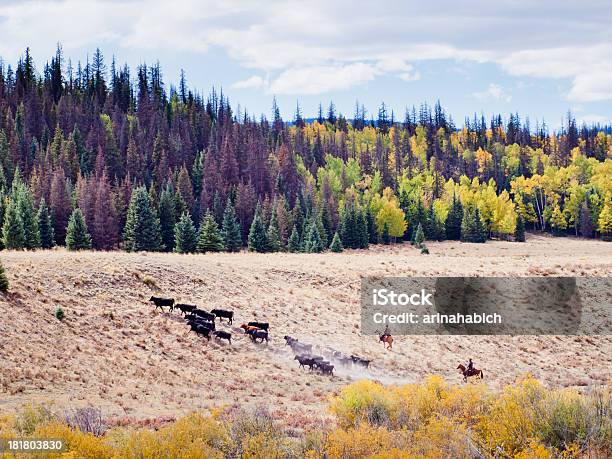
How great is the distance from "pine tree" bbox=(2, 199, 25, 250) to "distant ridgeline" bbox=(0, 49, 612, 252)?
12 cm

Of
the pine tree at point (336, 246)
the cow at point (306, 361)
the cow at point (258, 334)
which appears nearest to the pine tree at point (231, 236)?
the pine tree at point (336, 246)

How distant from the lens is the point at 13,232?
176ft

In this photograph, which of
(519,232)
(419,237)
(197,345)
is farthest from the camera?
(519,232)

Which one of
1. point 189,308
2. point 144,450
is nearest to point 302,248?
point 189,308

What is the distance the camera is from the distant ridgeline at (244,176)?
6706 cm

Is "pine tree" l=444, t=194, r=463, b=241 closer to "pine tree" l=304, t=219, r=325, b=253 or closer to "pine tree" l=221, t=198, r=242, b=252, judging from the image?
"pine tree" l=304, t=219, r=325, b=253

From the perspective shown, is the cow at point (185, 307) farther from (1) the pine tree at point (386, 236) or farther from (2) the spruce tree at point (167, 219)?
(1) the pine tree at point (386, 236)

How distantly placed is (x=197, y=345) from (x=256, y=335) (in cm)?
326

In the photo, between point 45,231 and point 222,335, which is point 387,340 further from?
point 45,231

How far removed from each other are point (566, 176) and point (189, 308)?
384ft

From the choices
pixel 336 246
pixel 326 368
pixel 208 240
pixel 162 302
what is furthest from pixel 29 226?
pixel 326 368

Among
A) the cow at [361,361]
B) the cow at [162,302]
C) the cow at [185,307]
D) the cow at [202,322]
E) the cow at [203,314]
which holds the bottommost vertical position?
the cow at [361,361]

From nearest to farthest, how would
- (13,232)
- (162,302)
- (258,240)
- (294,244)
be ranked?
1. (162,302)
2. (13,232)
3. (258,240)
4. (294,244)

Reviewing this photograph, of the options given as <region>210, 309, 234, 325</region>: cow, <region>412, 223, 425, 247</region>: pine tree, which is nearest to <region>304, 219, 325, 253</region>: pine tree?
<region>412, 223, 425, 247</region>: pine tree
